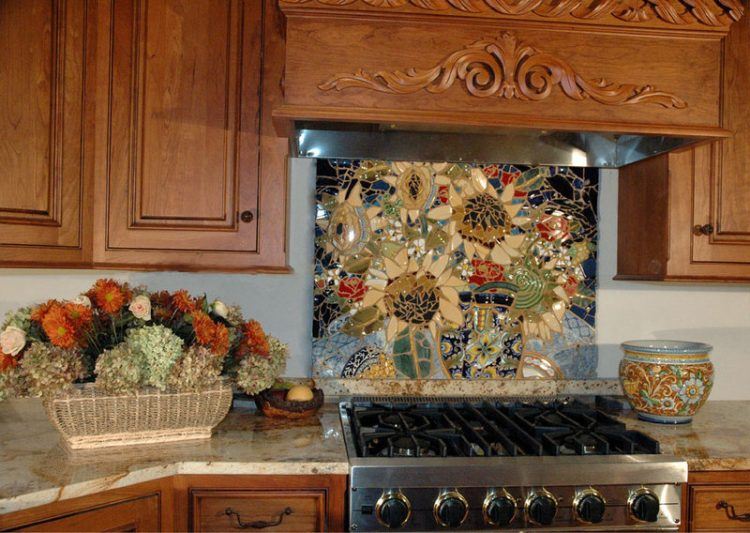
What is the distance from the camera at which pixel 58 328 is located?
1.37m

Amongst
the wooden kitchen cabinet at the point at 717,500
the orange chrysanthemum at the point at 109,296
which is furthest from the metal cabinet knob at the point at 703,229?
the orange chrysanthemum at the point at 109,296

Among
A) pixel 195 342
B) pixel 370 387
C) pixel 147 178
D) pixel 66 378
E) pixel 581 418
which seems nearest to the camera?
pixel 66 378

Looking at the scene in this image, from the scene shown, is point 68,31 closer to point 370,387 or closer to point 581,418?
point 370,387

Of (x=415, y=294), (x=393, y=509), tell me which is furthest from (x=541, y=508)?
(x=415, y=294)

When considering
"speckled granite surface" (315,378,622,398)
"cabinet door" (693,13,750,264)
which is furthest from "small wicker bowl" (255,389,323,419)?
"cabinet door" (693,13,750,264)

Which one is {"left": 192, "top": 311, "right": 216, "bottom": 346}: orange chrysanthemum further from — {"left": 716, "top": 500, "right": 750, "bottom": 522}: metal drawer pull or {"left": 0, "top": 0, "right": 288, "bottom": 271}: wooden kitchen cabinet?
{"left": 716, "top": 500, "right": 750, "bottom": 522}: metal drawer pull

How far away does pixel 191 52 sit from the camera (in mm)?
1683

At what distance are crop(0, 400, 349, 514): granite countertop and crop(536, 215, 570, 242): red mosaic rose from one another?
1.01 meters

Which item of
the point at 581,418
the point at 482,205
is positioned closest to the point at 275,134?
the point at 482,205

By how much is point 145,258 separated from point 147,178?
0.22 metres

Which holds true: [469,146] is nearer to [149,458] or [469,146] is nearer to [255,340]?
[255,340]

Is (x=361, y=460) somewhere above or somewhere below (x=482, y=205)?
below

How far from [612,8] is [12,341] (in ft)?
5.44

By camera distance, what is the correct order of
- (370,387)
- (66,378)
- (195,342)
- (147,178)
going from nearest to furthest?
(66,378), (195,342), (147,178), (370,387)
